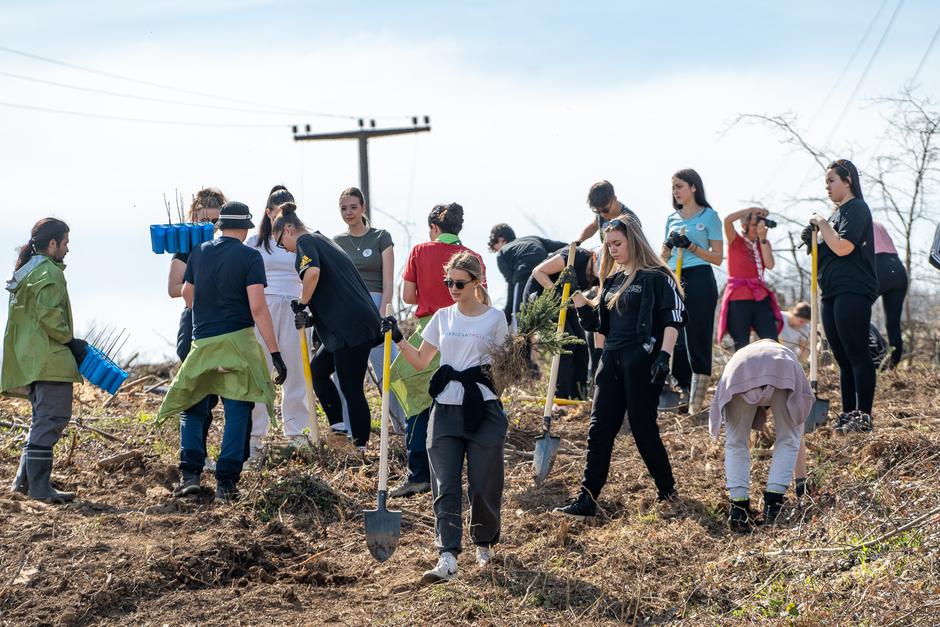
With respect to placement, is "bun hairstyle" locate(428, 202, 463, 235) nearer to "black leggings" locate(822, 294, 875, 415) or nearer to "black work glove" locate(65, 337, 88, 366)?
"black work glove" locate(65, 337, 88, 366)

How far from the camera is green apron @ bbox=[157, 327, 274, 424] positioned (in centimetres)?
720

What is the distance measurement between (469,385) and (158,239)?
126 inches

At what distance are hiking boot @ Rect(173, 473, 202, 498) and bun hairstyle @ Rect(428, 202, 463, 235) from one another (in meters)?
2.30

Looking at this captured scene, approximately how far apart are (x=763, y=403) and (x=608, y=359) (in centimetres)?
93

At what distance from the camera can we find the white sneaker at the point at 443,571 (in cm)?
590

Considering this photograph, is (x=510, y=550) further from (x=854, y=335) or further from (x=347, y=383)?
(x=854, y=335)

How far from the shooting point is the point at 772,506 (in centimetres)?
646

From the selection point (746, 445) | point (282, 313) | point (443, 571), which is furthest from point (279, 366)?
point (746, 445)

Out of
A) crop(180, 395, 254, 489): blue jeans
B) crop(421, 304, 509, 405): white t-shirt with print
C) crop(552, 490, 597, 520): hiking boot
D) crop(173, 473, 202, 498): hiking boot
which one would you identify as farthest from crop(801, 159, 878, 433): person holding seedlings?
crop(173, 473, 202, 498): hiking boot

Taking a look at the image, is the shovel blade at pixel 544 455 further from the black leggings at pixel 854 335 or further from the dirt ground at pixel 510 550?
the black leggings at pixel 854 335

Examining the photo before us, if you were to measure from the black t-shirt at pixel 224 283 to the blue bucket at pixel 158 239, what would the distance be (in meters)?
0.96

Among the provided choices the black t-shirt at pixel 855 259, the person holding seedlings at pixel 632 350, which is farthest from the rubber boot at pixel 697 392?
the person holding seedlings at pixel 632 350

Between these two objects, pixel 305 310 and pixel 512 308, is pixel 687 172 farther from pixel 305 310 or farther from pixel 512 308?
pixel 305 310

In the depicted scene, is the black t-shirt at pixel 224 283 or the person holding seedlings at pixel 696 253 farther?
the person holding seedlings at pixel 696 253
